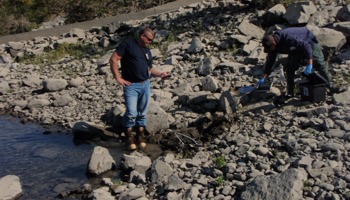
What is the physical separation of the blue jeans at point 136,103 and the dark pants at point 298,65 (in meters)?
2.48

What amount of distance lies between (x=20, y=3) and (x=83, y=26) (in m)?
8.10

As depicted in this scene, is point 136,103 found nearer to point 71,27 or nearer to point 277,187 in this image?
point 277,187

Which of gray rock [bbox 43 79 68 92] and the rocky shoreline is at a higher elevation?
the rocky shoreline

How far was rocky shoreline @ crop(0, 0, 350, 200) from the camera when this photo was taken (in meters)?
5.83

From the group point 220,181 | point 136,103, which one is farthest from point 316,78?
point 220,181

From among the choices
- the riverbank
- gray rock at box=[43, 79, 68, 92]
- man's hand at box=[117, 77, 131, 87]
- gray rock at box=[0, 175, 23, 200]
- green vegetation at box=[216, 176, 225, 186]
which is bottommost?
the riverbank

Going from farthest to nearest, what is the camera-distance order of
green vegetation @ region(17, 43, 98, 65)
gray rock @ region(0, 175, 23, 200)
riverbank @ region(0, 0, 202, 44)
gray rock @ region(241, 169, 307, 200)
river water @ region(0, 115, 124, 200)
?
riverbank @ region(0, 0, 202, 44) → green vegetation @ region(17, 43, 98, 65) → river water @ region(0, 115, 124, 200) → gray rock @ region(0, 175, 23, 200) → gray rock @ region(241, 169, 307, 200)

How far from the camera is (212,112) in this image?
8.74 meters

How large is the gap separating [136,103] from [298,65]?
2.86 m

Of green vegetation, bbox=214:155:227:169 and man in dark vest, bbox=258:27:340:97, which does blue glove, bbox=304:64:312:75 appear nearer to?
man in dark vest, bbox=258:27:340:97

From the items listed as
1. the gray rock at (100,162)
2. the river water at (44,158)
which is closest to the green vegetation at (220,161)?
the river water at (44,158)

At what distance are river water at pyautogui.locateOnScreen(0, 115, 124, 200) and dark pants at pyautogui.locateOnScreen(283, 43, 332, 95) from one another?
10.1 ft

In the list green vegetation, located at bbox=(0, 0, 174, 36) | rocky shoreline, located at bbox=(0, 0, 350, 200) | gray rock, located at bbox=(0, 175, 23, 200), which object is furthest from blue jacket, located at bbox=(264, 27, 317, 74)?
green vegetation, located at bbox=(0, 0, 174, 36)

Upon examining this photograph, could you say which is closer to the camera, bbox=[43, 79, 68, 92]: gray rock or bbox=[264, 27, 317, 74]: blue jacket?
bbox=[264, 27, 317, 74]: blue jacket
